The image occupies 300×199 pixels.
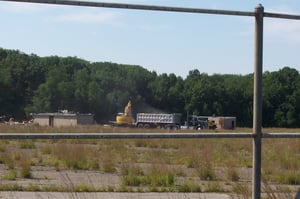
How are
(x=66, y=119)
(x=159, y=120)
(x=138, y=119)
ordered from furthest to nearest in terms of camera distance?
(x=159, y=120)
(x=138, y=119)
(x=66, y=119)

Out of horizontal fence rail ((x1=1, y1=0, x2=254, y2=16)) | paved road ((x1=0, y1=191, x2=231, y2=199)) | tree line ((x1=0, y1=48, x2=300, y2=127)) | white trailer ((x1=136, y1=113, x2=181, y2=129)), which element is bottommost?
paved road ((x1=0, y1=191, x2=231, y2=199))

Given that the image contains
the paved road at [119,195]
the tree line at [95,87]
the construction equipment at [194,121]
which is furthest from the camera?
the paved road at [119,195]

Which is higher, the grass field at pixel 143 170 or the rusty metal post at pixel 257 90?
the rusty metal post at pixel 257 90

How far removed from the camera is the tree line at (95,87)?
554 cm

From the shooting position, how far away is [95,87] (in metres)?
6.91

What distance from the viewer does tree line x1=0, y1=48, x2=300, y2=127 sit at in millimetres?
5535

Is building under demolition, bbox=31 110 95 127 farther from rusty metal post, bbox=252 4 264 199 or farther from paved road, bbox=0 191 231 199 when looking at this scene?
paved road, bbox=0 191 231 199

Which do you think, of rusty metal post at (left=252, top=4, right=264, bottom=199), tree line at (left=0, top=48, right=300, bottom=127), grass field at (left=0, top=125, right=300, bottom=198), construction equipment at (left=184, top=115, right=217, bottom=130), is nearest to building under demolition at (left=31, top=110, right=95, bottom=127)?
tree line at (left=0, top=48, right=300, bottom=127)

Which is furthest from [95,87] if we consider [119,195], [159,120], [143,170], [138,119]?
[159,120]

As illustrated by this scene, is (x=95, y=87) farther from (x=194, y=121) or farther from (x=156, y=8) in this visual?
(x=194, y=121)

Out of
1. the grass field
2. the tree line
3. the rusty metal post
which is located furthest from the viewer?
the grass field

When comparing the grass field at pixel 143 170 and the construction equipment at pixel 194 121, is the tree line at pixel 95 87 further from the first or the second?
the grass field at pixel 143 170

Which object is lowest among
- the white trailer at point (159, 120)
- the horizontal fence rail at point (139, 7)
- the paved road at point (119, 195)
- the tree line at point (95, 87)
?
the paved road at point (119, 195)

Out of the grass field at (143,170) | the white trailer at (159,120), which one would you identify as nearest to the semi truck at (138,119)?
the white trailer at (159,120)
